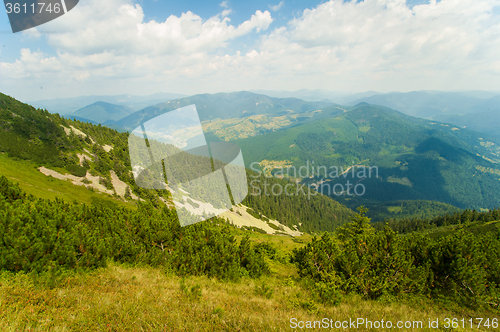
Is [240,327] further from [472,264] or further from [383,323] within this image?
[472,264]

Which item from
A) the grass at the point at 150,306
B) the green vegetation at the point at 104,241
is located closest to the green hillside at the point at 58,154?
the green vegetation at the point at 104,241

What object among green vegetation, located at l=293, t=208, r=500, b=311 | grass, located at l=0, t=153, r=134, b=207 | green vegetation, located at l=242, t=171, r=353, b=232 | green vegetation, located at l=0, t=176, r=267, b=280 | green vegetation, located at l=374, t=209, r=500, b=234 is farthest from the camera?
green vegetation, located at l=242, t=171, r=353, b=232

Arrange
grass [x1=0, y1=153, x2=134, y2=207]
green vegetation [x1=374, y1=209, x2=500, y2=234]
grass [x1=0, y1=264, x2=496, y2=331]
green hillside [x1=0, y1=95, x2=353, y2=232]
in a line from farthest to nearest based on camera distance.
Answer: green vegetation [x1=374, y1=209, x2=500, y2=234] → green hillside [x1=0, y1=95, x2=353, y2=232] → grass [x1=0, y1=153, x2=134, y2=207] → grass [x1=0, y1=264, x2=496, y2=331]

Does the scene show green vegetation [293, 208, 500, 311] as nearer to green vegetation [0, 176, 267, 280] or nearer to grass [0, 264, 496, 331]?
grass [0, 264, 496, 331]

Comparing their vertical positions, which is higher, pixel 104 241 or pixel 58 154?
pixel 58 154

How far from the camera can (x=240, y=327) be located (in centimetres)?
609

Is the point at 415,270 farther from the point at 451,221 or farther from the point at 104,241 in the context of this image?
the point at 451,221

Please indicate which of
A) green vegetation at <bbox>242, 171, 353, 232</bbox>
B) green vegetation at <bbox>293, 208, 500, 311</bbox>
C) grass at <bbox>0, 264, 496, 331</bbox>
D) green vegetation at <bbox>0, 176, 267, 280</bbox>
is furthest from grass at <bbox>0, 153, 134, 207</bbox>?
green vegetation at <bbox>242, 171, 353, 232</bbox>

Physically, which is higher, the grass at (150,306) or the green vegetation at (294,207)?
the grass at (150,306)

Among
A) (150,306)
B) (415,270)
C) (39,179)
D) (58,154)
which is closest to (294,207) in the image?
(58,154)

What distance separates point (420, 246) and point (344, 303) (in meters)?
6.54

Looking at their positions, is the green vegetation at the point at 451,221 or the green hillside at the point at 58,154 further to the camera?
the green vegetation at the point at 451,221

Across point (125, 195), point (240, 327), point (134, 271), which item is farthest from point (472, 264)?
point (125, 195)

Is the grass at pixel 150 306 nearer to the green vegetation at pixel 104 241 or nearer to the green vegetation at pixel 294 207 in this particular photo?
the green vegetation at pixel 104 241
